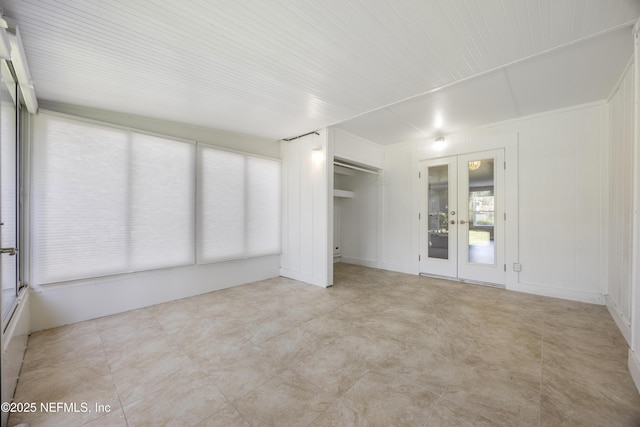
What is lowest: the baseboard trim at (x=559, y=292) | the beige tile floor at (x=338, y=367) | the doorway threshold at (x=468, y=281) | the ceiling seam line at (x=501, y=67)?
the beige tile floor at (x=338, y=367)

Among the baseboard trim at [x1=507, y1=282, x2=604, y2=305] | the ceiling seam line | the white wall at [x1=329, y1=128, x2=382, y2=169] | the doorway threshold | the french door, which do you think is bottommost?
the doorway threshold

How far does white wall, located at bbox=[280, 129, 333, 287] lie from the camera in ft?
14.1

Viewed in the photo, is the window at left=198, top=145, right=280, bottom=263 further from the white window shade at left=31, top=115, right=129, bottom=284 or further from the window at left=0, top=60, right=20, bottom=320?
the window at left=0, top=60, right=20, bottom=320

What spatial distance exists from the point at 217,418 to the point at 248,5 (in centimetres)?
277

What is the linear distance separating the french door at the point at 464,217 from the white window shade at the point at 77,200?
514cm

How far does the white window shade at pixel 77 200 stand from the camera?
2.76 m

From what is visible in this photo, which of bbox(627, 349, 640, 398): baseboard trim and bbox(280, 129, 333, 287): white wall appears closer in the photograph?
bbox(627, 349, 640, 398): baseboard trim

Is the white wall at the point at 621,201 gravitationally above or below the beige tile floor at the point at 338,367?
above

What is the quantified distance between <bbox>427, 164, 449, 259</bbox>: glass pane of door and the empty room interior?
46 mm

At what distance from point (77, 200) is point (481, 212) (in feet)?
19.7

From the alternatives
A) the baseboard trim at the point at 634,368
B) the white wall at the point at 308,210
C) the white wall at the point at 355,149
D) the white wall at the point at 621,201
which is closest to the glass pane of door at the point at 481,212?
the white wall at the point at 621,201

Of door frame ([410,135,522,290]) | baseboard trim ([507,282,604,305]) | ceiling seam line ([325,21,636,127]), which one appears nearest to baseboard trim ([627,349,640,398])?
baseboard trim ([507,282,604,305])

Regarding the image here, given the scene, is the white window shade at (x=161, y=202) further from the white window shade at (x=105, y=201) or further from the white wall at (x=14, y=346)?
the white wall at (x=14, y=346)

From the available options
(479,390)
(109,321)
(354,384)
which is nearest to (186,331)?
(109,321)
